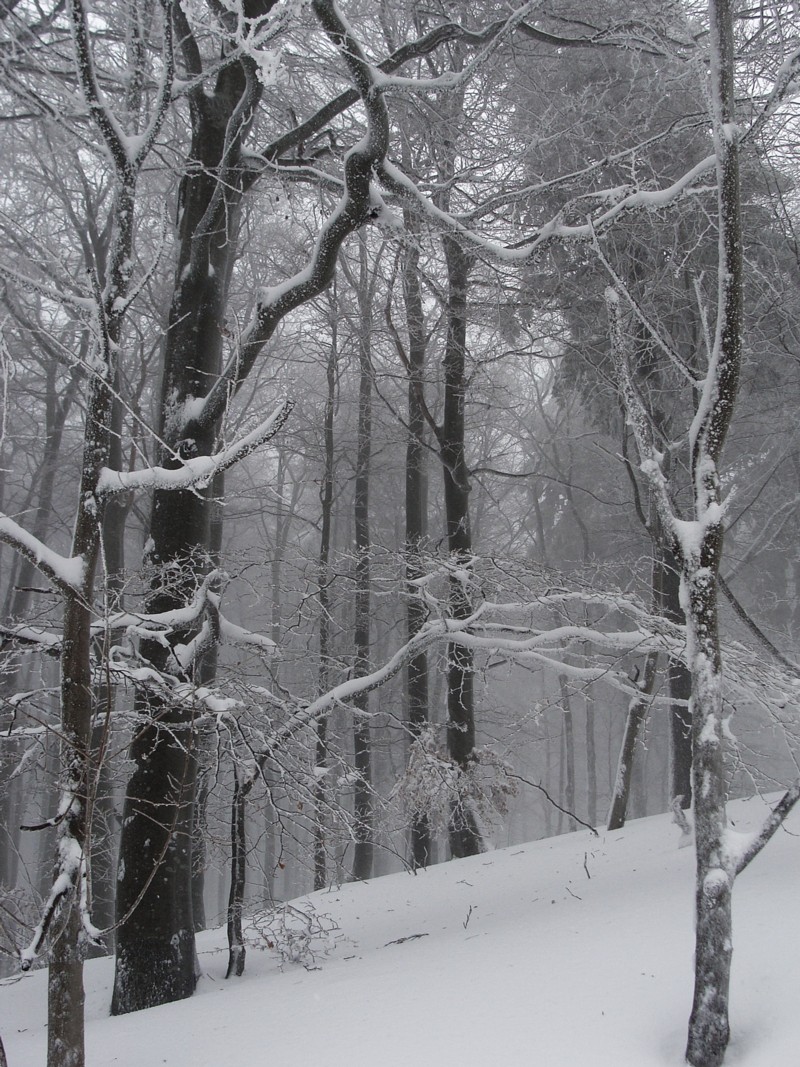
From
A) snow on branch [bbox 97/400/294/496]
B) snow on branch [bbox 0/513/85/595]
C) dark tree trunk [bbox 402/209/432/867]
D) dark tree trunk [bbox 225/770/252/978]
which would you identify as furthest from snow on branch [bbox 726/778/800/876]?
dark tree trunk [bbox 402/209/432/867]

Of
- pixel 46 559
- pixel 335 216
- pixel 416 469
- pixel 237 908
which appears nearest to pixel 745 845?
pixel 46 559

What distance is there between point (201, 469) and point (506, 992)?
2.96 m

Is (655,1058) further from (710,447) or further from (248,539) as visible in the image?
A: (248,539)

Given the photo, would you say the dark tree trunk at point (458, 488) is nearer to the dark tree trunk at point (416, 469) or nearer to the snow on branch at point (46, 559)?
the dark tree trunk at point (416, 469)

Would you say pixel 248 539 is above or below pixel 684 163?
below

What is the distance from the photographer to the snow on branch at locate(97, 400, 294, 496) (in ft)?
11.1

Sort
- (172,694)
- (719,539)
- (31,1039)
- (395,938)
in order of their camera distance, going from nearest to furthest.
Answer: (719,539), (172,694), (31,1039), (395,938)

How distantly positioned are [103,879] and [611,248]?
1047 cm

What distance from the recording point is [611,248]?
26.9 ft

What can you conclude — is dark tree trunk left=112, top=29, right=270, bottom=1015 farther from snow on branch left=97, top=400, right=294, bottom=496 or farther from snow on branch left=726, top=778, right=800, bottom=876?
snow on branch left=726, top=778, right=800, bottom=876

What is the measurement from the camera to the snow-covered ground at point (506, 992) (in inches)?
127

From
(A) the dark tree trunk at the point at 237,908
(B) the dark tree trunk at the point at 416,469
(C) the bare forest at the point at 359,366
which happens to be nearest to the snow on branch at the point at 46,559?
(C) the bare forest at the point at 359,366

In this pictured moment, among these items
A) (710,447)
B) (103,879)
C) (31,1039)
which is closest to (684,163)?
(710,447)

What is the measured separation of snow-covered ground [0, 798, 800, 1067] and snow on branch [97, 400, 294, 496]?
8.48 feet
